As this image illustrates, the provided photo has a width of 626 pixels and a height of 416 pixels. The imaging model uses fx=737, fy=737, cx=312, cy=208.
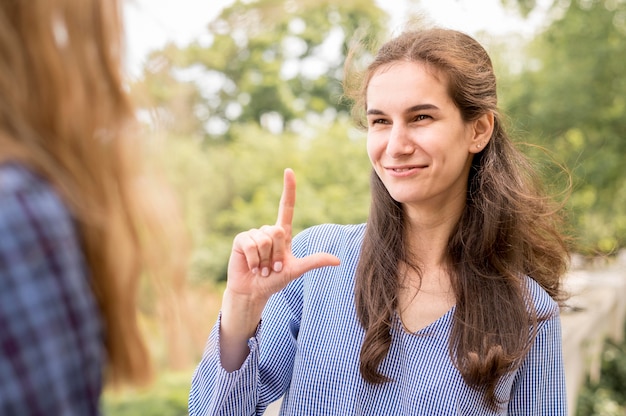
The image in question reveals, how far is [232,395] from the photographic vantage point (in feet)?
4.95

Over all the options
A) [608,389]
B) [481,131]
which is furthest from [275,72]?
[481,131]

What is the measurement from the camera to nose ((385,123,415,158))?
1691mm

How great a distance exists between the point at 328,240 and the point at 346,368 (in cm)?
33

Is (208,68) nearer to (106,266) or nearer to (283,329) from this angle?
(283,329)

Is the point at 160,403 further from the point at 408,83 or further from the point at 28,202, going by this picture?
the point at 28,202

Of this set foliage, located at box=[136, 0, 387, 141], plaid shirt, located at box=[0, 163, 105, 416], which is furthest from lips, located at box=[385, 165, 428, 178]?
foliage, located at box=[136, 0, 387, 141]

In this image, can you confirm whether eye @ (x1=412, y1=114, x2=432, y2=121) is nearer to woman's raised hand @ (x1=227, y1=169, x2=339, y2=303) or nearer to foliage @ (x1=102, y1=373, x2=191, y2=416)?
woman's raised hand @ (x1=227, y1=169, x2=339, y2=303)

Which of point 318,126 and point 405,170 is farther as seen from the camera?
point 318,126

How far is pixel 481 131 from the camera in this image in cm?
191

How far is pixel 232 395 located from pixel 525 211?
36.0 inches

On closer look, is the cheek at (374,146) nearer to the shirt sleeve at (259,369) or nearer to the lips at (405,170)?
the lips at (405,170)

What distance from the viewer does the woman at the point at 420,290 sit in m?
1.64

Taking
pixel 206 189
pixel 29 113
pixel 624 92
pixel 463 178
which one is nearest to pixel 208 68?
pixel 206 189

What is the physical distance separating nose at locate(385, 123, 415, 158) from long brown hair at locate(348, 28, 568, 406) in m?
0.18
